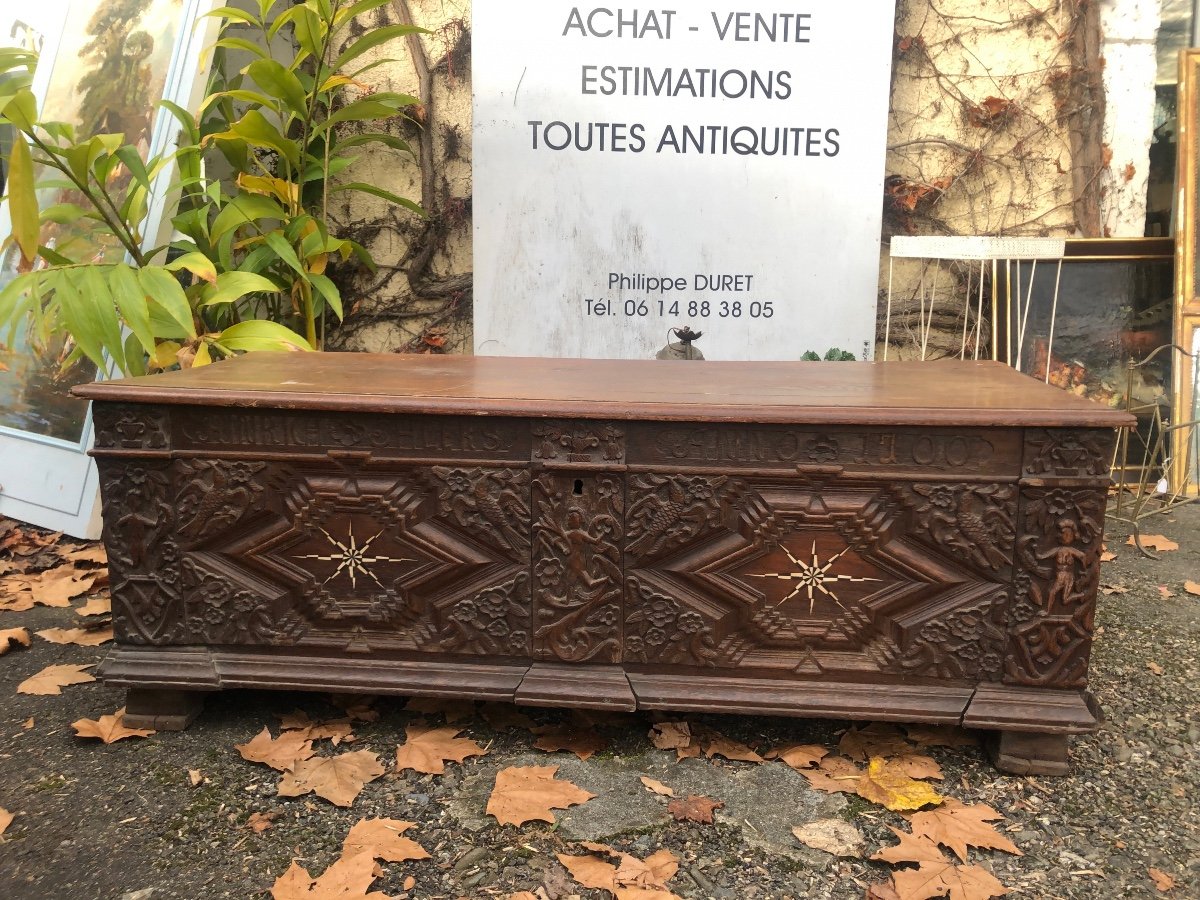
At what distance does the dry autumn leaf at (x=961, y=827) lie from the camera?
1.62 m

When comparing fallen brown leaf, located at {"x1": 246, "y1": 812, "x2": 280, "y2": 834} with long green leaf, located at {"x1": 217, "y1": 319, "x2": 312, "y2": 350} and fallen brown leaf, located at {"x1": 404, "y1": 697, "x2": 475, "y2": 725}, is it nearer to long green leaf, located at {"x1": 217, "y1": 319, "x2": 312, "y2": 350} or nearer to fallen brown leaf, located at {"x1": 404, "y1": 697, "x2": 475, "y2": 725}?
fallen brown leaf, located at {"x1": 404, "y1": 697, "x2": 475, "y2": 725}

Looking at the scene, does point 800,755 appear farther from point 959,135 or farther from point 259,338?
point 959,135

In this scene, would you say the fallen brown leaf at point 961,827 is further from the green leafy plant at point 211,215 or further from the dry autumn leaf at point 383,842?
the green leafy plant at point 211,215

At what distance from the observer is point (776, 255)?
374cm

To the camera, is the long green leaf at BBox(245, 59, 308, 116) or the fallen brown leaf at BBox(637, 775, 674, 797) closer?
the fallen brown leaf at BBox(637, 775, 674, 797)

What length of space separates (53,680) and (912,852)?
2.00m

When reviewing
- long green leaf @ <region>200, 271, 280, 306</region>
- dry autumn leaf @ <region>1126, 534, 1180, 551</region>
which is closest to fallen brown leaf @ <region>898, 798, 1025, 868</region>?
dry autumn leaf @ <region>1126, 534, 1180, 551</region>

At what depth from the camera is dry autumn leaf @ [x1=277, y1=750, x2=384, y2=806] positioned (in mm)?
1752

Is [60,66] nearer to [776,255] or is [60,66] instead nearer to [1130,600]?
[776,255]

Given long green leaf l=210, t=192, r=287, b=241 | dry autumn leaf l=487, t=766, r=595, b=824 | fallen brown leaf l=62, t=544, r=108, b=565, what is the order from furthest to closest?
1. long green leaf l=210, t=192, r=287, b=241
2. fallen brown leaf l=62, t=544, r=108, b=565
3. dry autumn leaf l=487, t=766, r=595, b=824

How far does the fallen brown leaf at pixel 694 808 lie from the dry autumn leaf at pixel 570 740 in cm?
25

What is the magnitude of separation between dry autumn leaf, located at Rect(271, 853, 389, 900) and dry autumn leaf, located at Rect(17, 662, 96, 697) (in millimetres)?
1014

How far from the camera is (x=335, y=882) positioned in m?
1.49

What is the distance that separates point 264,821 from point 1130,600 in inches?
98.0
